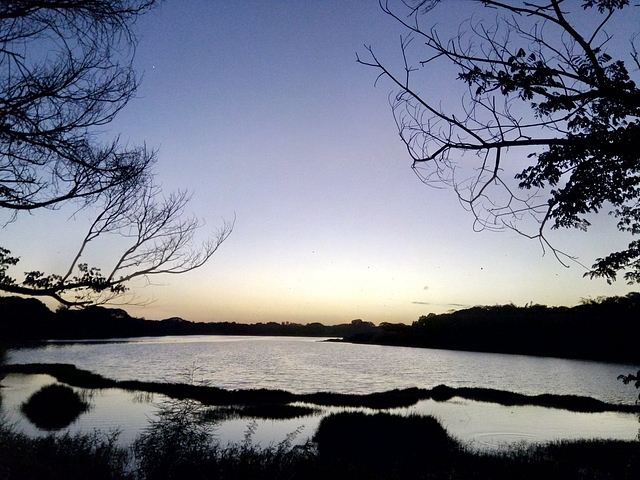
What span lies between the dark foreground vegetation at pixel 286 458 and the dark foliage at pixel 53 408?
33.8 feet

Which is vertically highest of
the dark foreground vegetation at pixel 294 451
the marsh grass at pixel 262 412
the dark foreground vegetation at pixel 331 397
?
the dark foreground vegetation at pixel 294 451

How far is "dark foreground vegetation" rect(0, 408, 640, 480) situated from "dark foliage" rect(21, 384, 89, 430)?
10298 millimetres

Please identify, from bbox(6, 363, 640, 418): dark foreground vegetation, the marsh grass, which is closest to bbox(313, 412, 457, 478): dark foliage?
the marsh grass

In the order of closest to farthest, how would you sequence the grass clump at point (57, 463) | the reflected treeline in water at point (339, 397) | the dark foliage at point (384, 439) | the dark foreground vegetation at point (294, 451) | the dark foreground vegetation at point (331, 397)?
1. the grass clump at point (57, 463)
2. the dark foreground vegetation at point (294, 451)
3. the dark foliage at point (384, 439)
4. the dark foreground vegetation at point (331, 397)
5. the reflected treeline in water at point (339, 397)

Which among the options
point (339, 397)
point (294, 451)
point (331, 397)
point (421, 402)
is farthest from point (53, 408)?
point (421, 402)

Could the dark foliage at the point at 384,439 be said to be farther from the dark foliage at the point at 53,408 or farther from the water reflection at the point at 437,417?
the dark foliage at the point at 53,408

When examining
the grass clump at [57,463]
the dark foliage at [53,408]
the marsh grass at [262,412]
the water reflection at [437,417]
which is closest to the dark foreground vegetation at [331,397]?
the marsh grass at [262,412]

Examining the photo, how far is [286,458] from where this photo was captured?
12062 millimetres

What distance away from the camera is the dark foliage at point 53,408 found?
25609 millimetres

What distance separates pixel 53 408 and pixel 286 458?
23.3m

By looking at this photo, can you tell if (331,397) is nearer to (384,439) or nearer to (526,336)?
(384,439)

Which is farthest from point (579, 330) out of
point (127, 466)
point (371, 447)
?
point (127, 466)

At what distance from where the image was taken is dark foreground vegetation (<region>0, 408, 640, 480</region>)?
34.1 feet

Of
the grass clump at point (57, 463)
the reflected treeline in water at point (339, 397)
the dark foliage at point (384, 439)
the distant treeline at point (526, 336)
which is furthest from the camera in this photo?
the distant treeline at point (526, 336)
